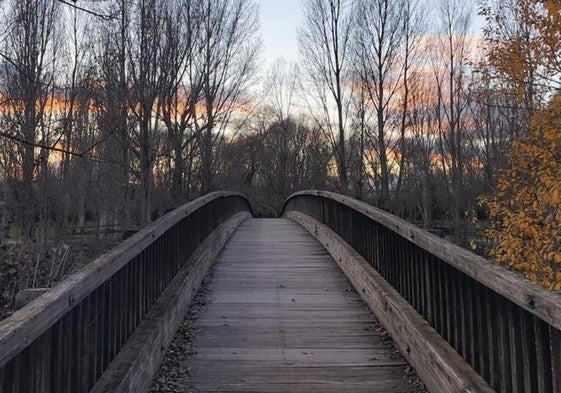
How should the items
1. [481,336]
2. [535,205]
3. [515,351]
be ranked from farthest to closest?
[535,205] < [481,336] < [515,351]

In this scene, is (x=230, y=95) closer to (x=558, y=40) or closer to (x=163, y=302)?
(x=558, y=40)

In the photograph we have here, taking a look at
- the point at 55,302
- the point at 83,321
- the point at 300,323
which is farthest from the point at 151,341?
the point at 300,323

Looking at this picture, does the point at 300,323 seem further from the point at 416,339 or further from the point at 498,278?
the point at 498,278

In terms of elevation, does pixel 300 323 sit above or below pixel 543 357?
below

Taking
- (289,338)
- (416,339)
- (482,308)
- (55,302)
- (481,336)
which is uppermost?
(55,302)

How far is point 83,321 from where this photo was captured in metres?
2.58

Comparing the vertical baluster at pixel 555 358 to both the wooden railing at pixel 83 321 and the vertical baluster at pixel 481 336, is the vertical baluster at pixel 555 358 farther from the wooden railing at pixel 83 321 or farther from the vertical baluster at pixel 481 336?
the wooden railing at pixel 83 321

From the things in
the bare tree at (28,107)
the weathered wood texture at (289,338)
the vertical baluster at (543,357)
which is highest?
the bare tree at (28,107)

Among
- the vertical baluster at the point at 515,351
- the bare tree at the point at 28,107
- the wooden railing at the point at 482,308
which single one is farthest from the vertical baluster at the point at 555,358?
the bare tree at the point at 28,107

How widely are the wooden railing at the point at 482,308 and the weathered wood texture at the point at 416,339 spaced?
71 mm

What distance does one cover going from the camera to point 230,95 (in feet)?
83.6

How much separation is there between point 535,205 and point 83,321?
809 centimetres

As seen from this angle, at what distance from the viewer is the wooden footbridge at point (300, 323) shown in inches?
86.1

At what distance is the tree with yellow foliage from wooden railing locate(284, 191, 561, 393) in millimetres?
3474
